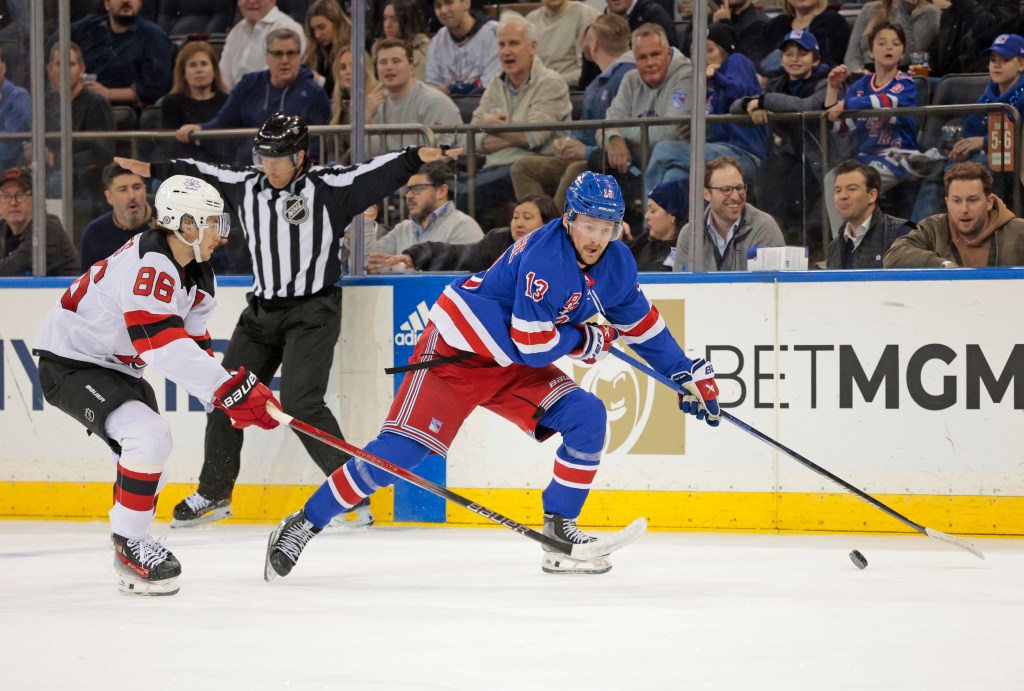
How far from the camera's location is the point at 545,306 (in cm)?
372

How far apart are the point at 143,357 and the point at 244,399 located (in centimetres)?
32

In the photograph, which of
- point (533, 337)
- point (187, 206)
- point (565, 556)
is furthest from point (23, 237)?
point (565, 556)

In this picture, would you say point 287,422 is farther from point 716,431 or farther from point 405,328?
point 716,431

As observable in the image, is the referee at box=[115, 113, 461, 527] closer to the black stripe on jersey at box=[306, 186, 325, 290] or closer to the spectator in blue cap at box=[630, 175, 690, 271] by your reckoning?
the black stripe on jersey at box=[306, 186, 325, 290]

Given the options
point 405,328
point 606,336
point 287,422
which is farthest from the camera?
point 405,328

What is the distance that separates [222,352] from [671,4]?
2516 millimetres

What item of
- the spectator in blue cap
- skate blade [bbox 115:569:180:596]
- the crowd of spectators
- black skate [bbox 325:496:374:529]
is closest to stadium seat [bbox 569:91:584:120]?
the crowd of spectators

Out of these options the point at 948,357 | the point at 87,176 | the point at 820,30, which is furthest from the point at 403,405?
the point at 820,30

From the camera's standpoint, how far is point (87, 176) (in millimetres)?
5602

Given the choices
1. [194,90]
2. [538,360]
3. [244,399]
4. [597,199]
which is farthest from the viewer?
[194,90]

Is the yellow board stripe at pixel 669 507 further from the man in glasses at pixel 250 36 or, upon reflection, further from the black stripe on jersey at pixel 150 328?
the man in glasses at pixel 250 36

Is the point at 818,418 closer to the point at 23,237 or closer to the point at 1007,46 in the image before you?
the point at 1007,46

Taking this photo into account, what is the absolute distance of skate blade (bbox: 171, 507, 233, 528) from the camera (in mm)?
5004

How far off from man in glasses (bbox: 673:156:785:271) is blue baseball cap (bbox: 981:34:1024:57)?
1191 mm
